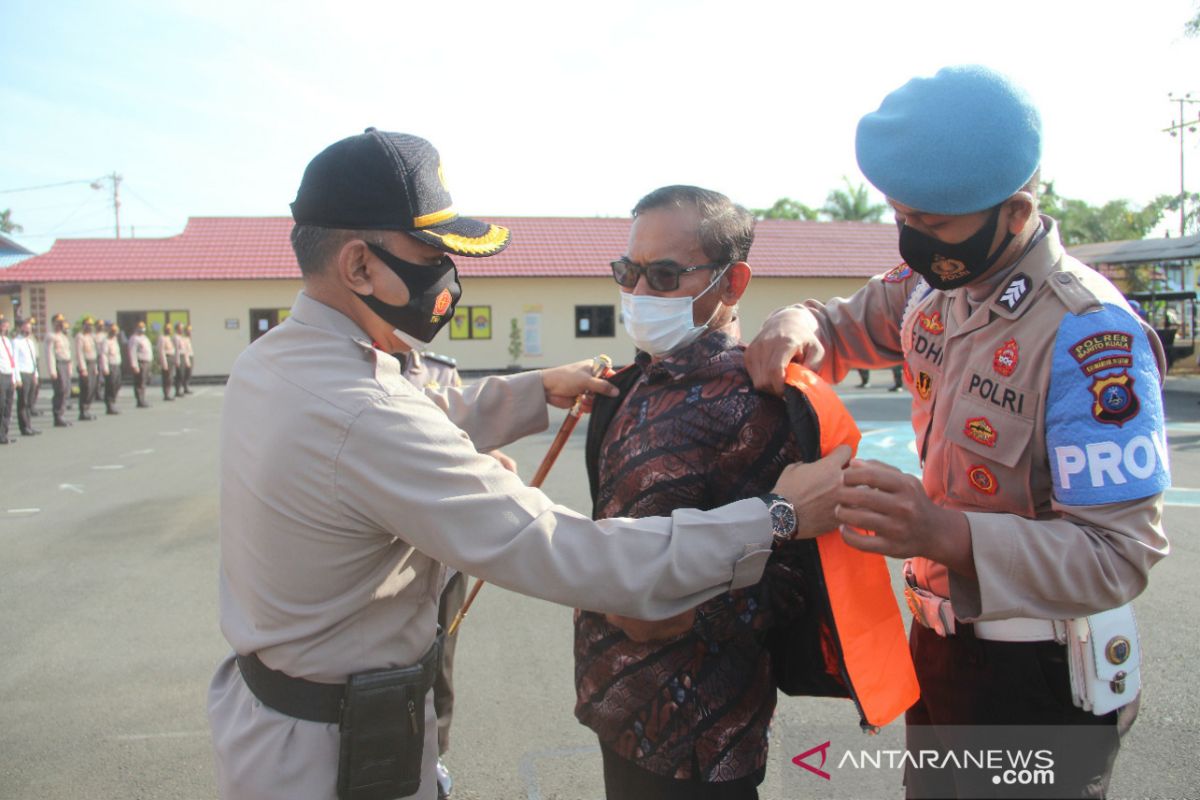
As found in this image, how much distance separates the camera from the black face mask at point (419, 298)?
1991mm

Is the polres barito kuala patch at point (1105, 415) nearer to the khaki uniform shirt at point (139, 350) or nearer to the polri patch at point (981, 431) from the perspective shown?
the polri patch at point (981, 431)

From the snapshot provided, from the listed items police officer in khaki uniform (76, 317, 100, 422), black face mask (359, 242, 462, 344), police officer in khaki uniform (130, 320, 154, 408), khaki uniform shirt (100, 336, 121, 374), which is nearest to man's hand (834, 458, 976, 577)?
black face mask (359, 242, 462, 344)

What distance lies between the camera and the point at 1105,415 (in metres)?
1.55

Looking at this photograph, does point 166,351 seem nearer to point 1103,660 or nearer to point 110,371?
point 110,371

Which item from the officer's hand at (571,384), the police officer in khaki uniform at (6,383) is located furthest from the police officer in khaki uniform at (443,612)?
the police officer in khaki uniform at (6,383)

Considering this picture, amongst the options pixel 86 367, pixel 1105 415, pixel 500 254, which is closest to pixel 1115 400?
pixel 1105 415

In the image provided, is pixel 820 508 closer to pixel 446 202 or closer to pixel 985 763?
pixel 985 763

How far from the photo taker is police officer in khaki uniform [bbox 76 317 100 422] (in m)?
18.8

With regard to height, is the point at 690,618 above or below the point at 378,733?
above

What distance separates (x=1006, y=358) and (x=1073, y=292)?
0.58 feet

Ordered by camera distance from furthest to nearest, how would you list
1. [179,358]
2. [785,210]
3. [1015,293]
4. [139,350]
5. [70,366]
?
[785,210] → [179,358] → [139,350] → [70,366] → [1015,293]

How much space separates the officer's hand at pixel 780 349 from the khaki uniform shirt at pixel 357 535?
1.00ft

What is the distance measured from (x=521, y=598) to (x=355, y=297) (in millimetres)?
4179

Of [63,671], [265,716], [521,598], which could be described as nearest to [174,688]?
[63,671]
